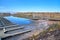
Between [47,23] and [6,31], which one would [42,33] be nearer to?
[47,23]

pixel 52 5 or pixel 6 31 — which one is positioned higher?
pixel 52 5

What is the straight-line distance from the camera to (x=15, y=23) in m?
2.02

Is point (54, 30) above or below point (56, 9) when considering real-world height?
below

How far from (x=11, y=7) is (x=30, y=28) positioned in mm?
487

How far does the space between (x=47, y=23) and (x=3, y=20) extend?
2.46 ft

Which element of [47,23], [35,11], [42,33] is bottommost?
[42,33]

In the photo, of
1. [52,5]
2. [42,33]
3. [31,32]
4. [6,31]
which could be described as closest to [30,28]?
[31,32]

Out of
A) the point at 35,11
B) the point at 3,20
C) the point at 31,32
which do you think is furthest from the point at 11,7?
the point at 31,32

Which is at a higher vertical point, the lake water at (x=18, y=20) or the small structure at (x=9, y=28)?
the lake water at (x=18, y=20)

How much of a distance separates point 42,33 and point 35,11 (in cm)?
40

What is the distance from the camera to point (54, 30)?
202 cm

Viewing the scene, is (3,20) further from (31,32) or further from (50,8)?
(50,8)

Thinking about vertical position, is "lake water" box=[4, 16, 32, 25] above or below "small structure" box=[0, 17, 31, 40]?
above

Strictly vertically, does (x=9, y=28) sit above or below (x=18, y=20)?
below
